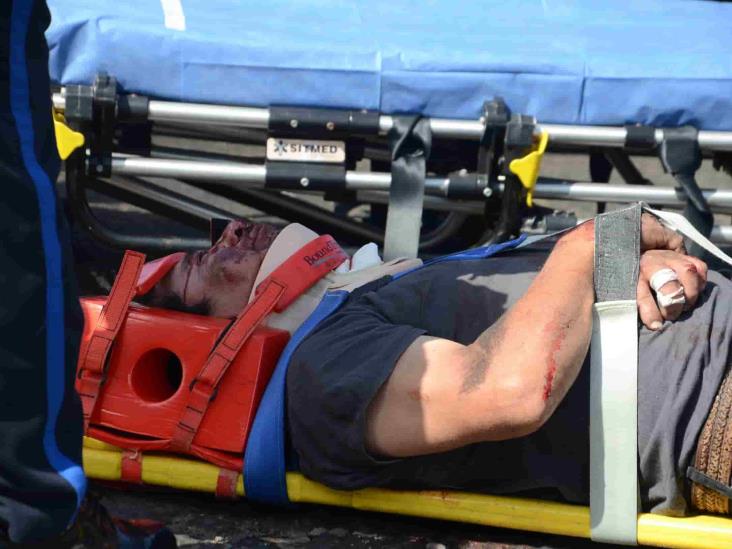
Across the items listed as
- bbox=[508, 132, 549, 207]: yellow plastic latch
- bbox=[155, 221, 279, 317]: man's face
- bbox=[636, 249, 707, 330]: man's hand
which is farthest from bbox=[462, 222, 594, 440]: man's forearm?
bbox=[508, 132, 549, 207]: yellow plastic latch

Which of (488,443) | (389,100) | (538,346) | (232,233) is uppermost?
(389,100)

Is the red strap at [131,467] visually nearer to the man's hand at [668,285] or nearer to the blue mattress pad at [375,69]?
the blue mattress pad at [375,69]

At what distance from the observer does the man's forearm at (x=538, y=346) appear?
228 cm

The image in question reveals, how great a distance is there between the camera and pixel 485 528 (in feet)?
8.61

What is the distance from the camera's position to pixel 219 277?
2785 mm

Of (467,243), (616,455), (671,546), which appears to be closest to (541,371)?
(616,455)

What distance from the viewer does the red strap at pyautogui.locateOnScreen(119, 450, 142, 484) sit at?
2627 millimetres

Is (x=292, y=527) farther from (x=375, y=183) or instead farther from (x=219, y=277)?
(x=375, y=183)

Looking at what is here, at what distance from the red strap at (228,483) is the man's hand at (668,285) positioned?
933 millimetres

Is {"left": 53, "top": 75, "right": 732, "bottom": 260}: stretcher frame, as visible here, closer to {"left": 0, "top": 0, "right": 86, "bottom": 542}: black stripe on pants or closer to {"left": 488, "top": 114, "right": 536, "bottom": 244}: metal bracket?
{"left": 488, "top": 114, "right": 536, "bottom": 244}: metal bracket

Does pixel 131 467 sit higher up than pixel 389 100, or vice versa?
pixel 389 100

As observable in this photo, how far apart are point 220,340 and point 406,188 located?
85 cm

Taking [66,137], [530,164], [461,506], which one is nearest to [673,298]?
[461,506]

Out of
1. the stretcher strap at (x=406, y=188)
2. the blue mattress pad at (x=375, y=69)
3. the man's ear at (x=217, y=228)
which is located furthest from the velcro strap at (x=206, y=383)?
the blue mattress pad at (x=375, y=69)
